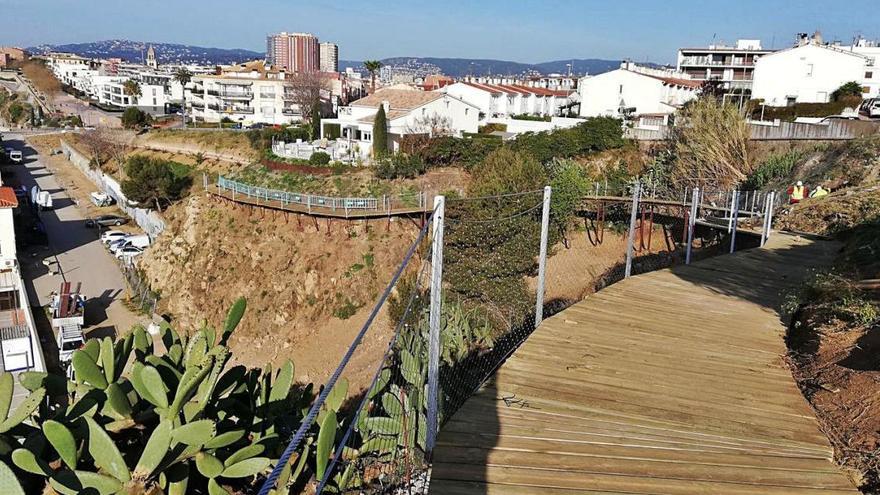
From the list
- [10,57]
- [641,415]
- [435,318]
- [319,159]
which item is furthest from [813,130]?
[10,57]

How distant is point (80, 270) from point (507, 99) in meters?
26.7

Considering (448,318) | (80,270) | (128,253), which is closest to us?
(448,318)

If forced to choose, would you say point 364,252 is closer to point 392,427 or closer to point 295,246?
point 295,246

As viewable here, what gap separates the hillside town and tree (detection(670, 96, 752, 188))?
94mm

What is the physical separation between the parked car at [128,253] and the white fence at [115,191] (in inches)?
47.7

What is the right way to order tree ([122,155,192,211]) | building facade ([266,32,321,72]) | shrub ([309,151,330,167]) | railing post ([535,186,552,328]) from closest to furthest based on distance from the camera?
railing post ([535,186,552,328]) < shrub ([309,151,330,167]) < tree ([122,155,192,211]) < building facade ([266,32,321,72])

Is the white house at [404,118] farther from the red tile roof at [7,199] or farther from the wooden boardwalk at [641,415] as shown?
the wooden boardwalk at [641,415]

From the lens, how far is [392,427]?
496cm

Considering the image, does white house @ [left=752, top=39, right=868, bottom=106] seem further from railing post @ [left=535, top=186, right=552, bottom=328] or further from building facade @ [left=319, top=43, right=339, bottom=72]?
building facade @ [left=319, top=43, right=339, bottom=72]

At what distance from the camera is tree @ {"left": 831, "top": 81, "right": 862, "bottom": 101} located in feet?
107

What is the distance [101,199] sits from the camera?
132 ft

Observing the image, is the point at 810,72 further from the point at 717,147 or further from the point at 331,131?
the point at 331,131

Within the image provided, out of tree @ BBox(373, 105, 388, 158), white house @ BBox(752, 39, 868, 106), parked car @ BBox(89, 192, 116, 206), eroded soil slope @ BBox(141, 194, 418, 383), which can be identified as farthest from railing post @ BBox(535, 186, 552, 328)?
parked car @ BBox(89, 192, 116, 206)

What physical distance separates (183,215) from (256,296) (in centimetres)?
872
